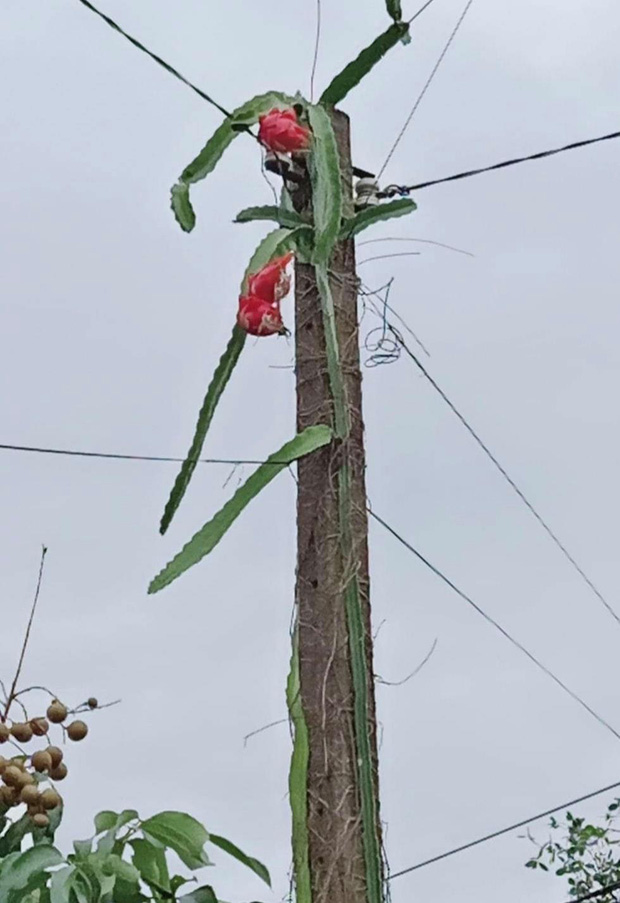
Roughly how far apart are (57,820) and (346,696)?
35cm

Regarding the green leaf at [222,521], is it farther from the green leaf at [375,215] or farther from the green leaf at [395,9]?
the green leaf at [395,9]

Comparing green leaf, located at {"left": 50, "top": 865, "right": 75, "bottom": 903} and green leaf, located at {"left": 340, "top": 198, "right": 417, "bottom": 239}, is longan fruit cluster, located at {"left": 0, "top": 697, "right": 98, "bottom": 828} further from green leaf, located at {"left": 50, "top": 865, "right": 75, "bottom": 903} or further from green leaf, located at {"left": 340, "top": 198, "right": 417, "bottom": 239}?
green leaf, located at {"left": 340, "top": 198, "right": 417, "bottom": 239}

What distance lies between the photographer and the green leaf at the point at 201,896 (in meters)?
1.42

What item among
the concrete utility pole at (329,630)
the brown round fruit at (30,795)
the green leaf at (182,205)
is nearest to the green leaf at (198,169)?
the green leaf at (182,205)

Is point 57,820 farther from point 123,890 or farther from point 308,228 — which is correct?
point 308,228

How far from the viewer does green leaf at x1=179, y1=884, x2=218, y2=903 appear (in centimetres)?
142

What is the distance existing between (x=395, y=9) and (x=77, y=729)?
0.88 metres

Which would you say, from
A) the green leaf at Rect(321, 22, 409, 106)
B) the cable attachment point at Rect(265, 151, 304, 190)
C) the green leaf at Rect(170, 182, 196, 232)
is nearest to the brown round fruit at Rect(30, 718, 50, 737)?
the green leaf at Rect(170, 182, 196, 232)

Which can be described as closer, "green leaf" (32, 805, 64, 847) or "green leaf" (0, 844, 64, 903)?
"green leaf" (0, 844, 64, 903)

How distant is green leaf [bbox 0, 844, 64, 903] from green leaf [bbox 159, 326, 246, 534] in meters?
0.35

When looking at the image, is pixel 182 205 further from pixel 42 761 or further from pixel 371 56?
pixel 42 761

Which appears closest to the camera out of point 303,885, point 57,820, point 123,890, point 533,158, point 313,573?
point 303,885

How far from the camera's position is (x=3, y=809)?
1523mm

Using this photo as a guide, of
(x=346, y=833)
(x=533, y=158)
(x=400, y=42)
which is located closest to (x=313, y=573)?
(x=346, y=833)
